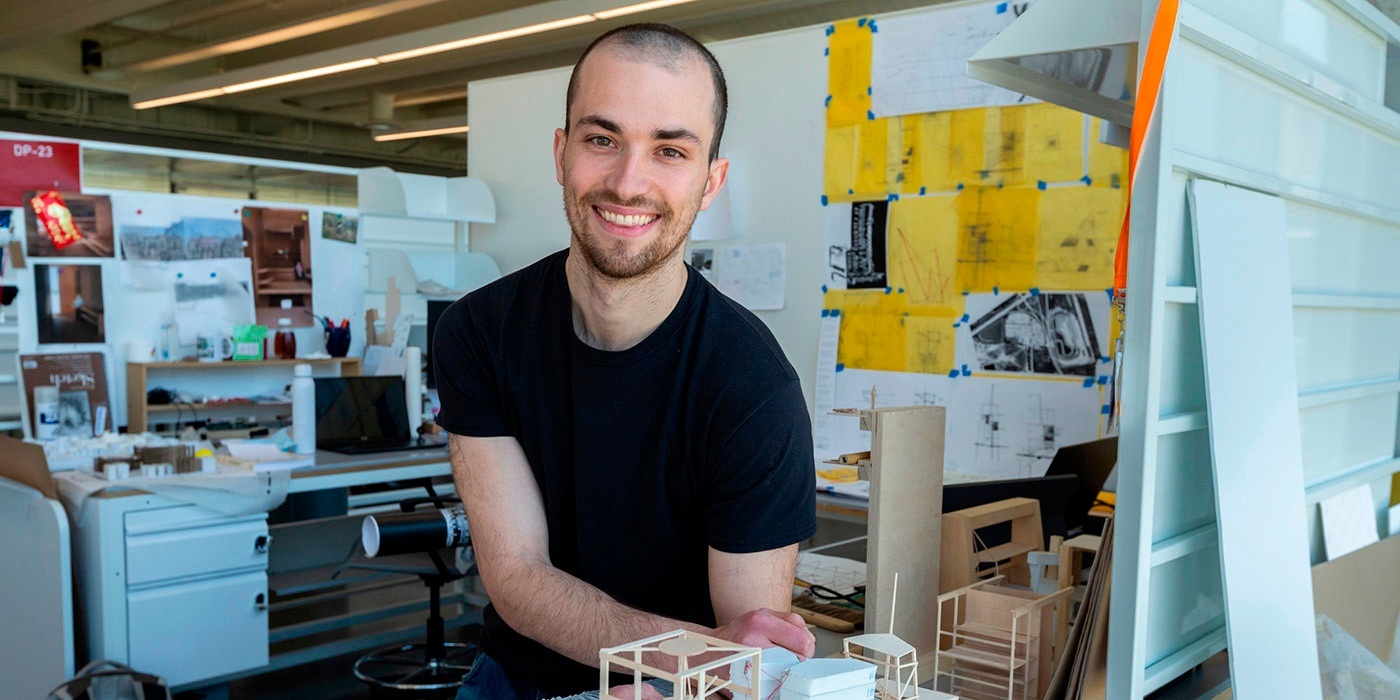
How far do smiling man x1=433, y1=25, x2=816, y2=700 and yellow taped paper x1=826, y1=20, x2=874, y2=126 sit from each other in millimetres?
2180

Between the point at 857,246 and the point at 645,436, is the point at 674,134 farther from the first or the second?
the point at 857,246

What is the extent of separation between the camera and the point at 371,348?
4879 mm

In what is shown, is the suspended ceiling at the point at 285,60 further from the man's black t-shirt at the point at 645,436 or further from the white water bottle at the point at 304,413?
the man's black t-shirt at the point at 645,436

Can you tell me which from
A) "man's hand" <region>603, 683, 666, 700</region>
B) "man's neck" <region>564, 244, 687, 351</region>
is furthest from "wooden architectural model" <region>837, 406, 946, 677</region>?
"man's hand" <region>603, 683, 666, 700</region>

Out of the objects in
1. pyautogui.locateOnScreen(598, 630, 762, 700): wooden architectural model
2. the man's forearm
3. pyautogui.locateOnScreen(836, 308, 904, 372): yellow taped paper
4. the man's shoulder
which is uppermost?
the man's shoulder

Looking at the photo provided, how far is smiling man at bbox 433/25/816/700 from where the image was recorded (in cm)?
130

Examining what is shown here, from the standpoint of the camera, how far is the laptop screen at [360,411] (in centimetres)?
373

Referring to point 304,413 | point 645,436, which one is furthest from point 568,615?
point 304,413

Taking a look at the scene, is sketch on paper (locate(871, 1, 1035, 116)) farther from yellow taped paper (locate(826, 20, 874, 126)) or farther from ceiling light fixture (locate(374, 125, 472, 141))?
ceiling light fixture (locate(374, 125, 472, 141))

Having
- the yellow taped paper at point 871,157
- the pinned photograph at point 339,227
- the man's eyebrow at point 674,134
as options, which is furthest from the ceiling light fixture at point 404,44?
the man's eyebrow at point 674,134

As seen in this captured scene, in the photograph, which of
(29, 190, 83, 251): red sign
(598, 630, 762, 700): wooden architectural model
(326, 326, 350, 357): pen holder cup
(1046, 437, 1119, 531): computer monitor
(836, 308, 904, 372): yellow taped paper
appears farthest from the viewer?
(326, 326, 350, 357): pen holder cup

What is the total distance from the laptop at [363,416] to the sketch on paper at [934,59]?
6.69ft

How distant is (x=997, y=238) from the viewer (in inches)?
124

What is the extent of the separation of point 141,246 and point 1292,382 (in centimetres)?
489
